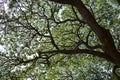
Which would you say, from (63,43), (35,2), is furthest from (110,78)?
(35,2)

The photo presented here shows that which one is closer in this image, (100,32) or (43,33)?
(100,32)

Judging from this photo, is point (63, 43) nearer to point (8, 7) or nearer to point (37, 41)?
point (37, 41)

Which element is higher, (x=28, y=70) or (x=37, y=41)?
(x=37, y=41)

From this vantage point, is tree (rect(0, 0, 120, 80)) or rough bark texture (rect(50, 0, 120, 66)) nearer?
rough bark texture (rect(50, 0, 120, 66))

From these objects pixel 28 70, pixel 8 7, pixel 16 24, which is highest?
pixel 8 7

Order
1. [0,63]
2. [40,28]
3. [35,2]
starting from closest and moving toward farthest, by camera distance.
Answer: [0,63], [35,2], [40,28]

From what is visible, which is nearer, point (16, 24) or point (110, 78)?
point (16, 24)

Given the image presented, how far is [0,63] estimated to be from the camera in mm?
13195

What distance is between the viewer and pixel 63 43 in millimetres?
16000

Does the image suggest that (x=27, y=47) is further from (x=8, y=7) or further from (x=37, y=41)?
(x=8, y=7)

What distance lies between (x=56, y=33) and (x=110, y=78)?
4214 mm

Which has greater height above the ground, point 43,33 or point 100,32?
point 100,32

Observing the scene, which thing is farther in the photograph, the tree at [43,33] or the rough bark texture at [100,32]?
the tree at [43,33]

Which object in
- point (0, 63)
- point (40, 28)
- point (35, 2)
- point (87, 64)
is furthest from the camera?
point (87, 64)
